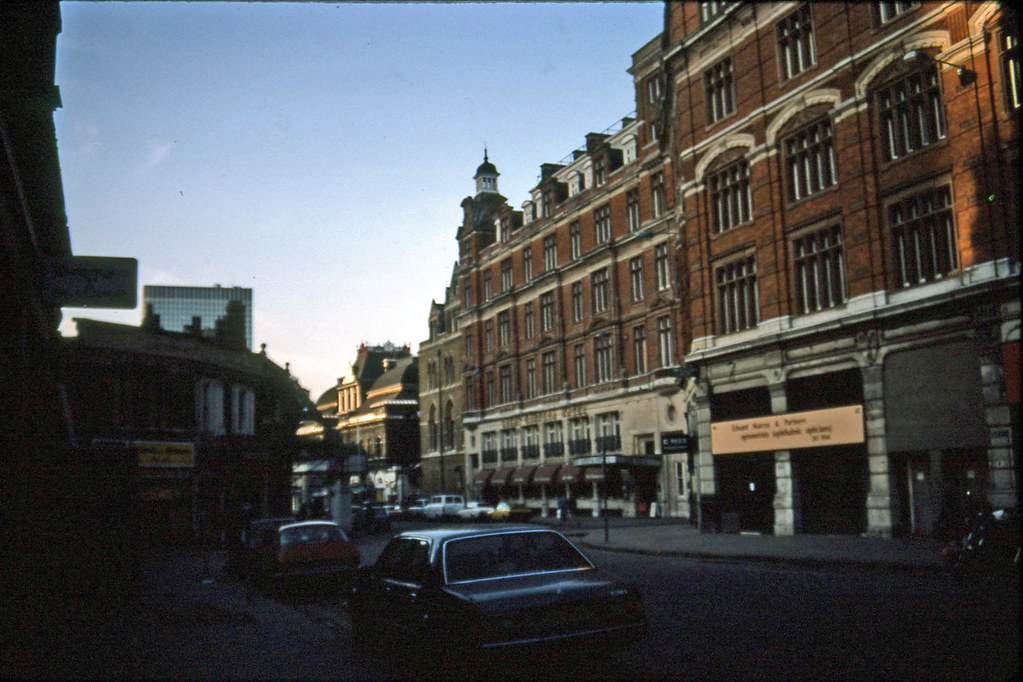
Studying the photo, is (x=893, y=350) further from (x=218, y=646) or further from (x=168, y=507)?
(x=168, y=507)

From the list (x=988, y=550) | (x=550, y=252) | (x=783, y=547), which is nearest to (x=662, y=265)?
(x=550, y=252)

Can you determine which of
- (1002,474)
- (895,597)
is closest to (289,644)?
(895,597)

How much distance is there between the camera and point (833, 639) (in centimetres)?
994

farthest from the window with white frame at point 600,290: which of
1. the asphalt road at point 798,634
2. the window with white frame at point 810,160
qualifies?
the asphalt road at point 798,634

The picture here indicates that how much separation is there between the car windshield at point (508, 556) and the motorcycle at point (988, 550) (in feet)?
31.6

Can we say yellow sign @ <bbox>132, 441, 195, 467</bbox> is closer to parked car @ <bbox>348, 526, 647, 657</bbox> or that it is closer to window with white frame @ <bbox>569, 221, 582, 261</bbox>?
window with white frame @ <bbox>569, 221, 582, 261</bbox>

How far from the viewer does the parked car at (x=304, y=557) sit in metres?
17.5

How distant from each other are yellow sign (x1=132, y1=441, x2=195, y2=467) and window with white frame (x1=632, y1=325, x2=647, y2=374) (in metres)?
23.1

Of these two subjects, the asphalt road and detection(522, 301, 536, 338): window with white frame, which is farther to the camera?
detection(522, 301, 536, 338): window with white frame

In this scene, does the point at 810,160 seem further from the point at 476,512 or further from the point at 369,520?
the point at 476,512

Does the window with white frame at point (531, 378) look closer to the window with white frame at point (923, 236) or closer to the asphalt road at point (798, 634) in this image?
the window with white frame at point (923, 236)

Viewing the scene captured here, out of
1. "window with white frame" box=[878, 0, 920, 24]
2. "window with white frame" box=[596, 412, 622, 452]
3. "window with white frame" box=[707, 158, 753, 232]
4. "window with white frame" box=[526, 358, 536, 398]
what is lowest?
"window with white frame" box=[596, 412, 622, 452]

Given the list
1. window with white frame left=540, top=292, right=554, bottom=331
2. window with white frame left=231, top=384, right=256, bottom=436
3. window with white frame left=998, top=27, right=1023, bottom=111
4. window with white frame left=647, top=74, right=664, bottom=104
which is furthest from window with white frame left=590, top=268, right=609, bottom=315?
window with white frame left=998, top=27, right=1023, bottom=111

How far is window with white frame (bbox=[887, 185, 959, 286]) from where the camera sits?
77.5 feet
